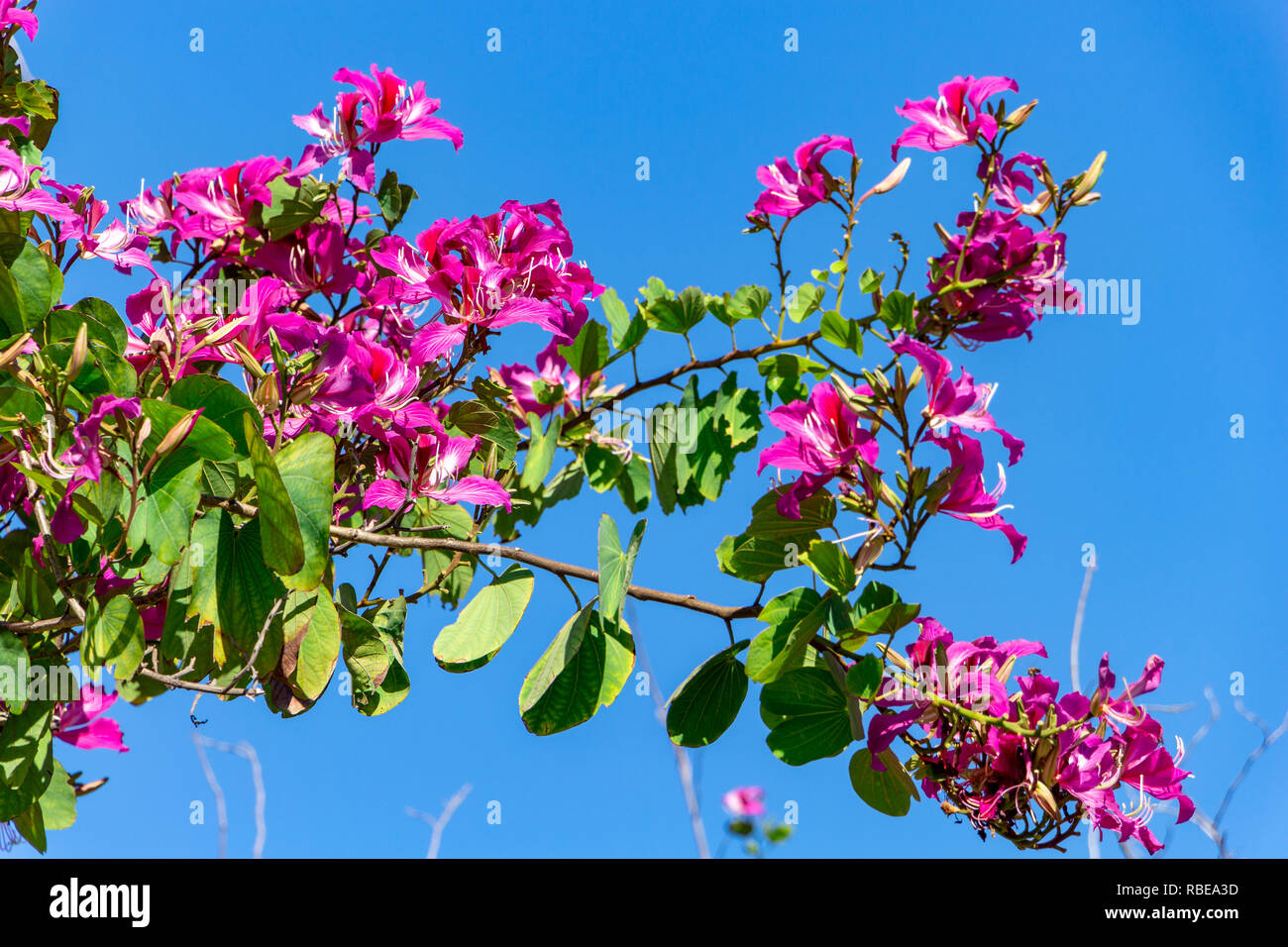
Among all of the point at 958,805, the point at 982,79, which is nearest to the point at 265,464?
the point at 958,805

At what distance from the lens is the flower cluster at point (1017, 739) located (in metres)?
1.36

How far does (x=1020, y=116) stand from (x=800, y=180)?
1.11ft

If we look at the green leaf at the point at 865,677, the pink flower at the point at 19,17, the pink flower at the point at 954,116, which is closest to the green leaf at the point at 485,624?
the green leaf at the point at 865,677

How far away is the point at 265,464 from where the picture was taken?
3.92 ft

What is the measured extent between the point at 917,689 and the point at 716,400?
607mm

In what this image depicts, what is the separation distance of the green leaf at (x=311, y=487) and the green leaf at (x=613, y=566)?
38 cm

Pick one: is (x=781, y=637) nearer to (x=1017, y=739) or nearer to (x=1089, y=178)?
(x=1017, y=739)

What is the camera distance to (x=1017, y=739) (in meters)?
1.37

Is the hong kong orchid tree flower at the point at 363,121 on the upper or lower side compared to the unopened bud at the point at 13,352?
upper

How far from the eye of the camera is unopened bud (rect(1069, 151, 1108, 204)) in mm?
1428

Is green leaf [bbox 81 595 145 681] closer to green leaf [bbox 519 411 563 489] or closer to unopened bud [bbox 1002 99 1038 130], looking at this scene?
green leaf [bbox 519 411 563 489]

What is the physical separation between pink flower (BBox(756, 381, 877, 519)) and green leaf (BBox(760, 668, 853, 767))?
27cm

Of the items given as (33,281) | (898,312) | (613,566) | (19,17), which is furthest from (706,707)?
(19,17)

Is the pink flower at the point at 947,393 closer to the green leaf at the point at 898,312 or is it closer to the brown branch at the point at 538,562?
the green leaf at the point at 898,312
